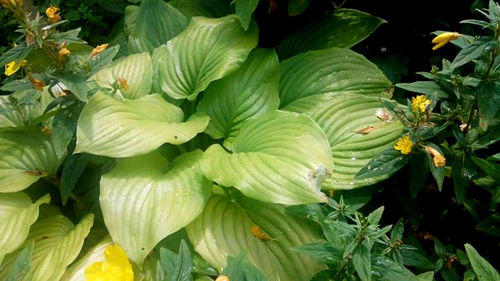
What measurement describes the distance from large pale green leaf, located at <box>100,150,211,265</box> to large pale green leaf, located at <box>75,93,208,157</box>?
0.31 ft

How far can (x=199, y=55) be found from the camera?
1797 mm

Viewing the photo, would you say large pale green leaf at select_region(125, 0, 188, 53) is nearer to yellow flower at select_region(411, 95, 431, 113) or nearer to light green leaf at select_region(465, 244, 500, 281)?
yellow flower at select_region(411, 95, 431, 113)

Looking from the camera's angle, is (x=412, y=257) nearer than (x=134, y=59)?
Yes

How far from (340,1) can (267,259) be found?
1.26 metres

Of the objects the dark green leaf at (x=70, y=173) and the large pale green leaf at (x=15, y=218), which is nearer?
the large pale green leaf at (x=15, y=218)

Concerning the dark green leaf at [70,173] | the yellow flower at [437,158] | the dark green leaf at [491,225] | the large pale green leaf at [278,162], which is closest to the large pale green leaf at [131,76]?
the dark green leaf at [70,173]

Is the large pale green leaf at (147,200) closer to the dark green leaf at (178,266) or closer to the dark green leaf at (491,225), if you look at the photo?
the dark green leaf at (178,266)

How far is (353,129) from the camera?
1.53 m

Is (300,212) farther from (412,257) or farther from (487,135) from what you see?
(487,135)

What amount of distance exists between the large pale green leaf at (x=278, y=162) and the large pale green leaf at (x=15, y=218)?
1.83 ft

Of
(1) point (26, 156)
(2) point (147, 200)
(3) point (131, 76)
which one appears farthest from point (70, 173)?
(3) point (131, 76)

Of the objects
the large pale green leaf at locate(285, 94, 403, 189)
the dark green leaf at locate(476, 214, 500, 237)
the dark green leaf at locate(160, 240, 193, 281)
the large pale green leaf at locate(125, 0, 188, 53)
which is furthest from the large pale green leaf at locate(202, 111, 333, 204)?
the large pale green leaf at locate(125, 0, 188, 53)

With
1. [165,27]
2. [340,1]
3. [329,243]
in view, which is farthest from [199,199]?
[340,1]

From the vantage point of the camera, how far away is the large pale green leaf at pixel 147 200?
1.31m
